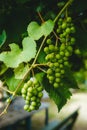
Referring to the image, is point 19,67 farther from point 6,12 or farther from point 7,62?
point 6,12

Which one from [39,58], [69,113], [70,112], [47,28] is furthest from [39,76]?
[70,112]

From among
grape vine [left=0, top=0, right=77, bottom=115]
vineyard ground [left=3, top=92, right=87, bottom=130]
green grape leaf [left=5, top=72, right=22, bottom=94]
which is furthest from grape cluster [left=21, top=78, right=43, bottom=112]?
vineyard ground [left=3, top=92, right=87, bottom=130]

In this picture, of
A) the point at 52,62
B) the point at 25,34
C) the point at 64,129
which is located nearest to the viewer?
the point at 52,62

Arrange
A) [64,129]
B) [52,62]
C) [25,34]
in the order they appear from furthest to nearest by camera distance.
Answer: [64,129], [25,34], [52,62]

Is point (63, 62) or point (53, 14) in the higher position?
→ point (53, 14)

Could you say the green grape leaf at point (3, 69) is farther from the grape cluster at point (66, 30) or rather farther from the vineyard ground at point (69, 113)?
the vineyard ground at point (69, 113)

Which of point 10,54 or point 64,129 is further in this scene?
point 64,129

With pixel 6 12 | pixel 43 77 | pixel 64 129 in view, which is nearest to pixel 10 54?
pixel 43 77

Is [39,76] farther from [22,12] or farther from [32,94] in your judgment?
[22,12]
